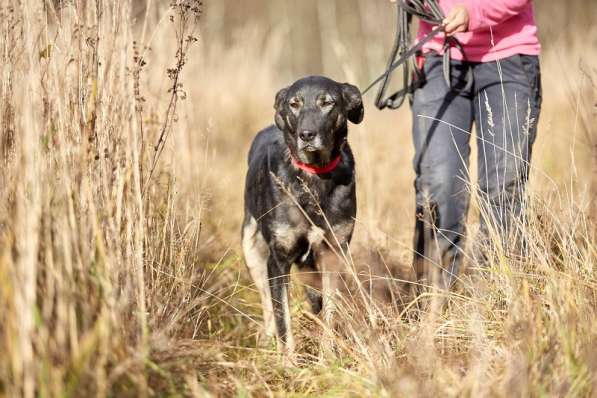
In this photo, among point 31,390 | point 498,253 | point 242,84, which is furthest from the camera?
point 242,84

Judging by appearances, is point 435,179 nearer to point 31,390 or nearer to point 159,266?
point 159,266

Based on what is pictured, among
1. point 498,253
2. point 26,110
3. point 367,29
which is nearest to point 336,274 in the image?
point 498,253

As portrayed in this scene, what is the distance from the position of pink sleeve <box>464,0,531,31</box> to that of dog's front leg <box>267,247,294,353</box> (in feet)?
4.92

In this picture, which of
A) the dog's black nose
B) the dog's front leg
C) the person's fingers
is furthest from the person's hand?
the dog's front leg

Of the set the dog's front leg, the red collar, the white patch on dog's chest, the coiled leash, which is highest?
the coiled leash

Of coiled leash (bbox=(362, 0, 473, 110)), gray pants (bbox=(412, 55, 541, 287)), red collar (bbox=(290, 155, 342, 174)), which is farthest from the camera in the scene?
red collar (bbox=(290, 155, 342, 174))

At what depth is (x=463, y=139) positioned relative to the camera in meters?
3.53

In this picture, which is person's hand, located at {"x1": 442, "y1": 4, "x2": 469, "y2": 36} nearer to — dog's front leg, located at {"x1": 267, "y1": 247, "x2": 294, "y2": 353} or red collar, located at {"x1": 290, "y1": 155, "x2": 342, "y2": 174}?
red collar, located at {"x1": 290, "y1": 155, "x2": 342, "y2": 174}

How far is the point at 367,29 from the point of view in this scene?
32.3ft

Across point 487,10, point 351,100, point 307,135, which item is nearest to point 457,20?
point 487,10

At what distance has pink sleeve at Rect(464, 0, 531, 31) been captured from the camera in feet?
10.7

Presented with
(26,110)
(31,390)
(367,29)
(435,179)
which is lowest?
(31,390)

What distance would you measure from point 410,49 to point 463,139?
1.77ft

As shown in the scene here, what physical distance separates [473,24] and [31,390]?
2523 millimetres
